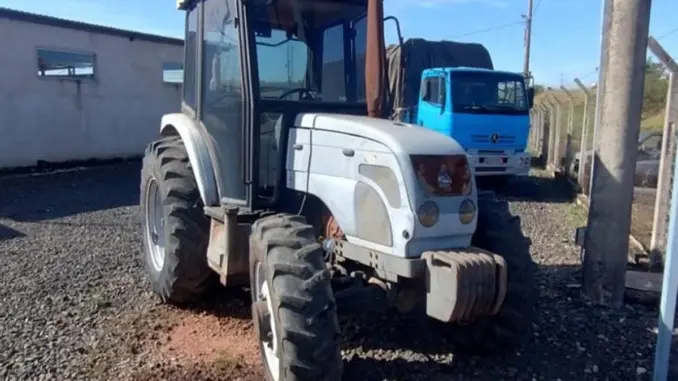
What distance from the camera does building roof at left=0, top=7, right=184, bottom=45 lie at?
12.5 meters

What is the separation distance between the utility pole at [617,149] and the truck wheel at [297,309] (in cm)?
307

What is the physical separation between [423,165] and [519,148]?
29.5ft

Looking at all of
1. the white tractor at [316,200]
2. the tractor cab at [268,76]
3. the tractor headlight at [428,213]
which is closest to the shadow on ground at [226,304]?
the white tractor at [316,200]

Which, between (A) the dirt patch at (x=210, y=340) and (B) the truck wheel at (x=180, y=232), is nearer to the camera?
(A) the dirt patch at (x=210, y=340)

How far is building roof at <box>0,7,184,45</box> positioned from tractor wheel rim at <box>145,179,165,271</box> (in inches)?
367

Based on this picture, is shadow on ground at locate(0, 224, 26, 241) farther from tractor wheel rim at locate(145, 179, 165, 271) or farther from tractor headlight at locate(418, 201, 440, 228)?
tractor headlight at locate(418, 201, 440, 228)

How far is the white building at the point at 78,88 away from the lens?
1260cm

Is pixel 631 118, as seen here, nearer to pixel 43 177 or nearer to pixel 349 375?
pixel 349 375

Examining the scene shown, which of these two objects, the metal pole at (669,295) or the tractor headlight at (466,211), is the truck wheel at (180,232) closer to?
the tractor headlight at (466,211)

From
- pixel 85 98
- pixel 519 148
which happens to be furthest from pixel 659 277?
pixel 85 98

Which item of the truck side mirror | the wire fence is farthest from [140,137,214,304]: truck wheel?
the truck side mirror

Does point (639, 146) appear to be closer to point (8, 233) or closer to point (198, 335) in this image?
point (198, 335)

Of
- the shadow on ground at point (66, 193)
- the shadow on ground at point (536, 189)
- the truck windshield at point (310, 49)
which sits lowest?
the shadow on ground at point (66, 193)

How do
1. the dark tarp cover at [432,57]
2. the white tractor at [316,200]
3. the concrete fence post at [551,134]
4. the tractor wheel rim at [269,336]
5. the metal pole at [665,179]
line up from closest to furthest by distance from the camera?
1. the white tractor at [316,200]
2. the tractor wheel rim at [269,336]
3. the metal pole at [665,179]
4. the dark tarp cover at [432,57]
5. the concrete fence post at [551,134]
